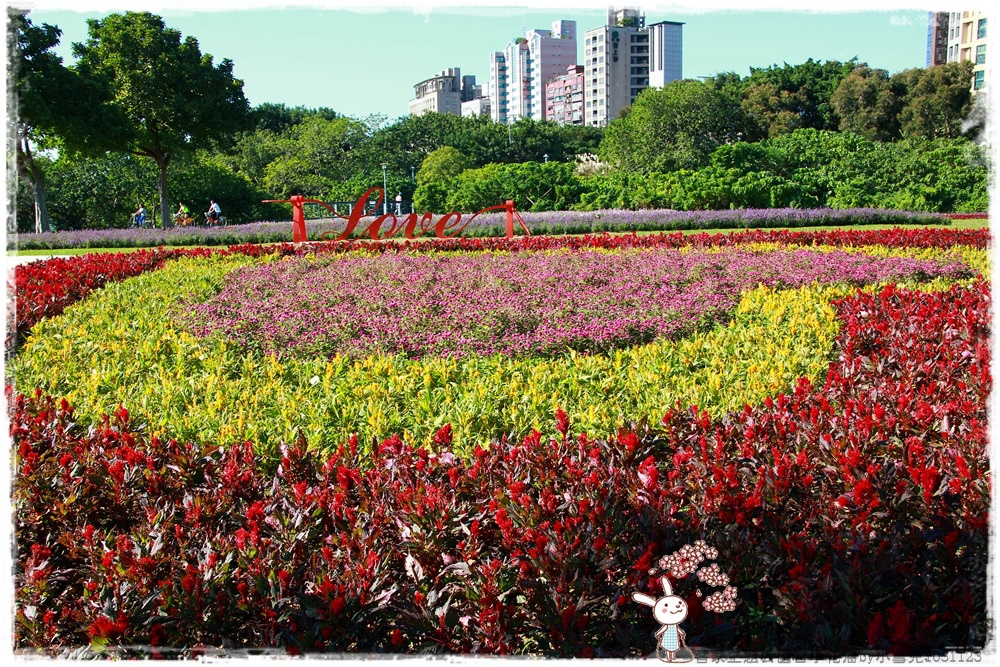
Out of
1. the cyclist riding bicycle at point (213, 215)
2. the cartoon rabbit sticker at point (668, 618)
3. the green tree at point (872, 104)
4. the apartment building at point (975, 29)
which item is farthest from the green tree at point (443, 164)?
the cartoon rabbit sticker at point (668, 618)

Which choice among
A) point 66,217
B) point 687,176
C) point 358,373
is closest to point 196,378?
point 358,373

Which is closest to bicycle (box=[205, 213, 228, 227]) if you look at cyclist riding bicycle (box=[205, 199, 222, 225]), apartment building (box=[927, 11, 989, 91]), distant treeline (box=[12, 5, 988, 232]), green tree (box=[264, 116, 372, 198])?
cyclist riding bicycle (box=[205, 199, 222, 225])

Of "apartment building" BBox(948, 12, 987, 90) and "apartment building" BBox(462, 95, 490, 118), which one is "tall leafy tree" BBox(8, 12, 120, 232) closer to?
"apartment building" BBox(948, 12, 987, 90)

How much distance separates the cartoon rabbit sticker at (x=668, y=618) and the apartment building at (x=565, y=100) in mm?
66425

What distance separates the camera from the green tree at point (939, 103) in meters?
29.2

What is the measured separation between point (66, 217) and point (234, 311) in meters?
22.5

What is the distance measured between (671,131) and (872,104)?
1019cm

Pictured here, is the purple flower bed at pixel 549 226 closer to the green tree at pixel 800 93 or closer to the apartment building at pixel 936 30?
the apartment building at pixel 936 30

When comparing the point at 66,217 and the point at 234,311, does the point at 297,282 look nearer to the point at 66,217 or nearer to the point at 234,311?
the point at 234,311

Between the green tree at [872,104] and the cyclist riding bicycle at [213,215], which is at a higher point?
the green tree at [872,104]

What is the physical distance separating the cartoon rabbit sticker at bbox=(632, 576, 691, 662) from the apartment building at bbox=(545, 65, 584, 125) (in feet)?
218

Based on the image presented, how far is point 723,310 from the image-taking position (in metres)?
5.34

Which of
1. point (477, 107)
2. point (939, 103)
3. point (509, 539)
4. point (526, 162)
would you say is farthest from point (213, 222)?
point (477, 107)

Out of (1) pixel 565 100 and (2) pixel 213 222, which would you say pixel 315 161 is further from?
(1) pixel 565 100
